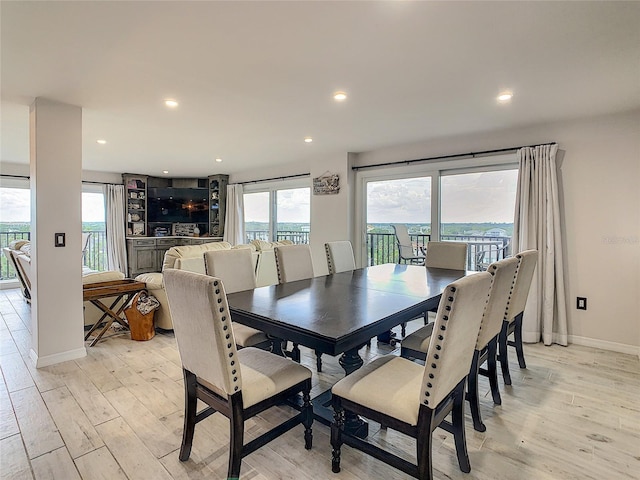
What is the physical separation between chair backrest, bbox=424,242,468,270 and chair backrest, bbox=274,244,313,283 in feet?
4.68

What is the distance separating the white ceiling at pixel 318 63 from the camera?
5.71 feet

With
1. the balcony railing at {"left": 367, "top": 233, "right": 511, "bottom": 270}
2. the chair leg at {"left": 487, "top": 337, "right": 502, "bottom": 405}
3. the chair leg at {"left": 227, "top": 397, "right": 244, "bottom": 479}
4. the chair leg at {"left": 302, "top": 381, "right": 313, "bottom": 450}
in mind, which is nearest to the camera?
the chair leg at {"left": 227, "top": 397, "right": 244, "bottom": 479}

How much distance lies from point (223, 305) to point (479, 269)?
394 cm

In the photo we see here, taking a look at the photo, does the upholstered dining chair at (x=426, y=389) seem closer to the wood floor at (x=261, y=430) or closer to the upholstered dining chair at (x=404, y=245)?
the wood floor at (x=261, y=430)

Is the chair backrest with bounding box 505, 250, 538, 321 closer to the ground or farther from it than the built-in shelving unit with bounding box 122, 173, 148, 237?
closer to the ground

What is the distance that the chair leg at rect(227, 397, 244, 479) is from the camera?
152 cm

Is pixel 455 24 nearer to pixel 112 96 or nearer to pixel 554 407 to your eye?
pixel 554 407

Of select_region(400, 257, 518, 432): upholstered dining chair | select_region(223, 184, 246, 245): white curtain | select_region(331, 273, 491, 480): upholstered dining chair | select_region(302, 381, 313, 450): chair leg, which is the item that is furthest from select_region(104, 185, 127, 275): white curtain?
select_region(331, 273, 491, 480): upholstered dining chair

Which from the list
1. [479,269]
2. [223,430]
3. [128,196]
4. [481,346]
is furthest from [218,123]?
[128,196]

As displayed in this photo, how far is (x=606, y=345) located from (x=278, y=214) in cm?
533

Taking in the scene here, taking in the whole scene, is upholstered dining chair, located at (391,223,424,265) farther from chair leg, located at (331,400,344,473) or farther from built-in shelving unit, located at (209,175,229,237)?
built-in shelving unit, located at (209,175,229,237)

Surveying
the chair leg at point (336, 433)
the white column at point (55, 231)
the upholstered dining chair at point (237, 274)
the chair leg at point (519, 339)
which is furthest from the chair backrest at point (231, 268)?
the chair leg at point (519, 339)

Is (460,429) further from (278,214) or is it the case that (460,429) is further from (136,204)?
(136,204)

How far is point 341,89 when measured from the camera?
8.95 ft
